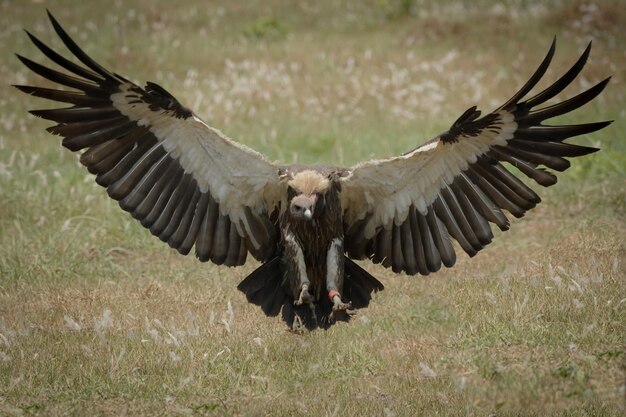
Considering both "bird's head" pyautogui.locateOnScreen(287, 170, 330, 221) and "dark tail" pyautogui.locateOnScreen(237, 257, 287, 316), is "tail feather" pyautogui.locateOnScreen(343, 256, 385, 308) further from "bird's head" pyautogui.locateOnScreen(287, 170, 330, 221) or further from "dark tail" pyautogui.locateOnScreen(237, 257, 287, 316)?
"bird's head" pyautogui.locateOnScreen(287, 170, 330, 221)

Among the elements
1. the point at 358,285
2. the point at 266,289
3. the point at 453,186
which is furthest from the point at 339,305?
the point at 453,186

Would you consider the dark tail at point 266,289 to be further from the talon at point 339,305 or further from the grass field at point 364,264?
the talon at point 339,305

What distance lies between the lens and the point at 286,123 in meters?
13.5

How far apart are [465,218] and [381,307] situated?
1376 mm

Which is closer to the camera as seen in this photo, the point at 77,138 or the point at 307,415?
the point at 307,415

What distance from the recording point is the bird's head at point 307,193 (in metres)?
6.40

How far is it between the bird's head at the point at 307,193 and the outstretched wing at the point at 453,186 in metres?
0.24

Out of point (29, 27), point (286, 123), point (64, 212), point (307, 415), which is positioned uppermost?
point (29, 27)

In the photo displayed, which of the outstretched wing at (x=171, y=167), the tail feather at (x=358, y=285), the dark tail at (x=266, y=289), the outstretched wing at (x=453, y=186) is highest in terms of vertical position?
the outstretched wing at (x=453, y=186)

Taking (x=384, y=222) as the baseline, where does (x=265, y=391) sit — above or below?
below

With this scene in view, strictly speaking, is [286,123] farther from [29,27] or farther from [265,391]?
[265,391]

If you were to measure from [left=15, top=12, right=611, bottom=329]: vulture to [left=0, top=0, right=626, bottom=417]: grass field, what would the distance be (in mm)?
503

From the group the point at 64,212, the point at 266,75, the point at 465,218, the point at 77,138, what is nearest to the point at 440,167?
the point at 465,218

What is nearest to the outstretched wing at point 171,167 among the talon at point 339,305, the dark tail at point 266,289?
the dark tail at point 266,289
